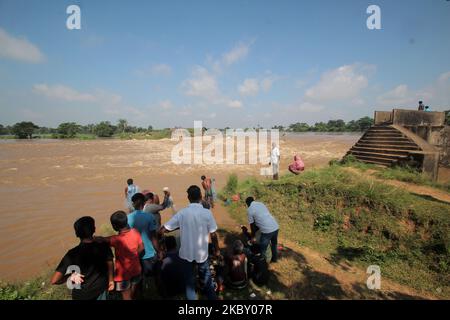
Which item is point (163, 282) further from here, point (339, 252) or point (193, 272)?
point (339, 252)

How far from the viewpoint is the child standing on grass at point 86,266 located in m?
2.50

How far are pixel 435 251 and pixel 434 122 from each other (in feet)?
31.6

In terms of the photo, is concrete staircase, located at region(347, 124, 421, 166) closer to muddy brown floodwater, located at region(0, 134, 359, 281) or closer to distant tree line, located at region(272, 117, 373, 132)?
muddy brown floodwater, located at region(0, 134, 359, 281)

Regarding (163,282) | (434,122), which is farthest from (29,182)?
(434,122)

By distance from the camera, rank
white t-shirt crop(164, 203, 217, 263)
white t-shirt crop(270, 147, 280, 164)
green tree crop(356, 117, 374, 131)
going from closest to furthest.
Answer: white t-shirt crop(164, 203, 217, 263) → white t-shirt crop(270, 147, 280, 164) → green tree crop(356, 117, 374, 131)

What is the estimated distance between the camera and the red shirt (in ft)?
9.61

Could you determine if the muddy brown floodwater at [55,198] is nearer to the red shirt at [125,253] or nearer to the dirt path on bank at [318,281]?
the red shirt at [125,253]

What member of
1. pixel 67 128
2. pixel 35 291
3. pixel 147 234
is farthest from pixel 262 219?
pixel 67 128

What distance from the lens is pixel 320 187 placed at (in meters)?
7.16

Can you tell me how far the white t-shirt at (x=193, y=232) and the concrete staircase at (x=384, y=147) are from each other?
31.1ft

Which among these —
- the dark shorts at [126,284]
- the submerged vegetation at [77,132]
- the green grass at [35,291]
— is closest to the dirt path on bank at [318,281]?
the dark shorts at [126,284]

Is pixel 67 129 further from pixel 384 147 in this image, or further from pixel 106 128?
pixel 384 147

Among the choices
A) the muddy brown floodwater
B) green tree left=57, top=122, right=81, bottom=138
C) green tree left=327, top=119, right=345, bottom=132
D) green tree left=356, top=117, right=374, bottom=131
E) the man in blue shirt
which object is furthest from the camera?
green tree left=327, top=119, right=345, bottom=132

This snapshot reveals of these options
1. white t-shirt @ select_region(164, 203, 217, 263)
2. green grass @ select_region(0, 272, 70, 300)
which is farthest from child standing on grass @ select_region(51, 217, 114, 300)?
green grass @ select_region(0, 272, 70, 300)
